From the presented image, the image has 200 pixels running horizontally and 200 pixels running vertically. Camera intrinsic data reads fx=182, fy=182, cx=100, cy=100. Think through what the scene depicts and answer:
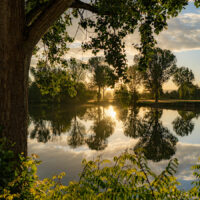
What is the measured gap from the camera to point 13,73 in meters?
4.07

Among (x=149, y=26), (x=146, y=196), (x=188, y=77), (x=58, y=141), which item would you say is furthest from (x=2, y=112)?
(x=188, y=77)

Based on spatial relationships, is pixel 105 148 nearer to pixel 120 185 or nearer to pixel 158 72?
pixel 120 185

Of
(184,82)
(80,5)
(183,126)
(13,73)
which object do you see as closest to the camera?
(13,73)

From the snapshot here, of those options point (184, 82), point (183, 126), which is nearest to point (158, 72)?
point (184, 82)

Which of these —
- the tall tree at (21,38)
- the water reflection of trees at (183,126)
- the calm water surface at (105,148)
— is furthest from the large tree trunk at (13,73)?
the water reflection of trees at (183,126)

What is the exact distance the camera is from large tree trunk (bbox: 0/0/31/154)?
3.96 metres

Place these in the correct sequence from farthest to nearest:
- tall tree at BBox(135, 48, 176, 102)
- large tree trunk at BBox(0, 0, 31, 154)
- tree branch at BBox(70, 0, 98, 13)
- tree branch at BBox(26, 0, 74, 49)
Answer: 1. tall tree at BBox(135, 48, 176, 102)
2. tree branch at BBox(70, 0, 98, 13)
3. tree branch at BBox(26, 0, 74, 49)
4. large tree trunk at BBox(0, 0, 31, 154)

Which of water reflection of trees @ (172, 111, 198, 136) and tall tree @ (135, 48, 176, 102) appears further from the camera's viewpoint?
tall tree @ (135, 48, 176, 102)

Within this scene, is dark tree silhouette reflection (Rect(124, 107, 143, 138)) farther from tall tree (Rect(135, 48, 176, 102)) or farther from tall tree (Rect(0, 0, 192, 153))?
tall tree (Rect(135, 48, 176, 102))

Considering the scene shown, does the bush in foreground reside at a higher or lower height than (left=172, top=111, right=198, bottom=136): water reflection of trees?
higher

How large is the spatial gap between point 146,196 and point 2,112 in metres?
3.26

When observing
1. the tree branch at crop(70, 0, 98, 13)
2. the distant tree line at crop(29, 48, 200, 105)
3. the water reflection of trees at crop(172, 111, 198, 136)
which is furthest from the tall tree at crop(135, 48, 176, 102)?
the tree branch at crop(70, 0, 98, 13)

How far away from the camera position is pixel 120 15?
563 cm

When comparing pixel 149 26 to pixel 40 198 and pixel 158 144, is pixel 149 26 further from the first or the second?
pixel 158 144
